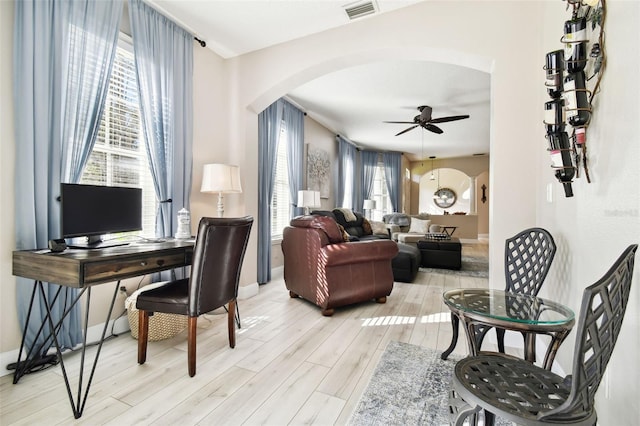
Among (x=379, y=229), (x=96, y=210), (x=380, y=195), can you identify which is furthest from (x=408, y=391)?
(x=380, y=195)

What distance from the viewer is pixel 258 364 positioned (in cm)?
206

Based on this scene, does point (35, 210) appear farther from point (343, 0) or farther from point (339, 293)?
point (343, 0)

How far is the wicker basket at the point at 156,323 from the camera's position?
93.4 inches

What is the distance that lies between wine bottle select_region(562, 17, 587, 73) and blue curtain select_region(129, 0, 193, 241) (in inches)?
117

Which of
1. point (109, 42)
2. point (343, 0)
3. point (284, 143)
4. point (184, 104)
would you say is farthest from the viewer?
point (284, 143)

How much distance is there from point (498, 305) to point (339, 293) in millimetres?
1683

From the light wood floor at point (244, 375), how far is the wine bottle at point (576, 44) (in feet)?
6.40

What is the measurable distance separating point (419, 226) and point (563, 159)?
6.25 metres

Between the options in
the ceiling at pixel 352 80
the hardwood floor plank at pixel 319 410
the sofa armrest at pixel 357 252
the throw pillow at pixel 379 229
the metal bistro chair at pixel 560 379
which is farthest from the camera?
the throw pillow at pixel 379 229

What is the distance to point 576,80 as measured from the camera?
4.57 feet

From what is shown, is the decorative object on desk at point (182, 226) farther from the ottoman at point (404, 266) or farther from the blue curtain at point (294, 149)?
the ottoman at point (404, 266)

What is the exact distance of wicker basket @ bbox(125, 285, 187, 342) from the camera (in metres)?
2.37

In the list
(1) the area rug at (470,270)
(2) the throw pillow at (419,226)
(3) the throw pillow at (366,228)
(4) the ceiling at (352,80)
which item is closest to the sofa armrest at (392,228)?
(2) the throw pillow at (419,226)

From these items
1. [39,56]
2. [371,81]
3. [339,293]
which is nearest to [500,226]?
[339,293]
